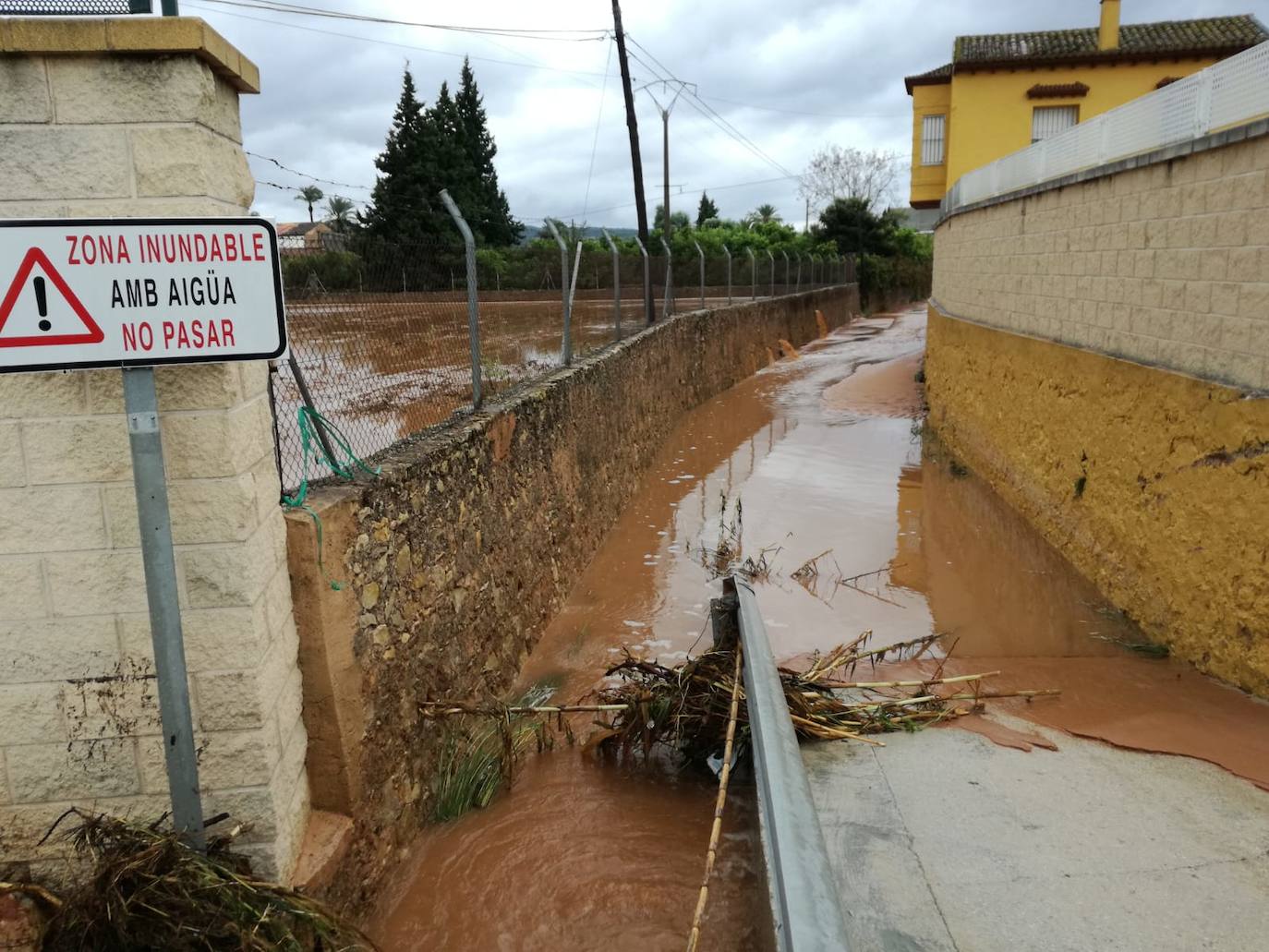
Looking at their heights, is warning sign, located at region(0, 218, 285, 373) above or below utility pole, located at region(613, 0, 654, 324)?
below

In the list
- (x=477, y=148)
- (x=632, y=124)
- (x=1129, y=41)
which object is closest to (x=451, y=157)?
(x=477, y=148)

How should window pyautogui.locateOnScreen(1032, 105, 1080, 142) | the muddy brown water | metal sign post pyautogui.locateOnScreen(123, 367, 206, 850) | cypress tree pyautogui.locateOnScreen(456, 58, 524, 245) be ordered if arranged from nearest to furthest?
metal sign post pyautogui.locateOnScreen(123, 367, 206, 850) → the muddy brown water → window pyautogui.locateOnScreen(1032, 105, 1080, 142) → cypress tree pyautogui.locateOnScreen(456, 58, 524, 245)

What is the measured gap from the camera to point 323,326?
4.52 metres

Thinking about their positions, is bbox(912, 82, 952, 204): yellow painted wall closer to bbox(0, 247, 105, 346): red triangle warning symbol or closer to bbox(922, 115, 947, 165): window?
bbox(922, 115, 947, 165): window

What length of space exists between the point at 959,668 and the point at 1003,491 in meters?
4.83

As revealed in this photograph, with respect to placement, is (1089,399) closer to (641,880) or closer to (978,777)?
(978,777)

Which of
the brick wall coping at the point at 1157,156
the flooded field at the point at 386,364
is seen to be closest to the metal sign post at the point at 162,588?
the flooded field at the point at 386,364

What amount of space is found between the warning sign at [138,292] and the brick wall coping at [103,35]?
22.5 inches

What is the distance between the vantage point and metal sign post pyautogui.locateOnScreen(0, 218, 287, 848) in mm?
2326

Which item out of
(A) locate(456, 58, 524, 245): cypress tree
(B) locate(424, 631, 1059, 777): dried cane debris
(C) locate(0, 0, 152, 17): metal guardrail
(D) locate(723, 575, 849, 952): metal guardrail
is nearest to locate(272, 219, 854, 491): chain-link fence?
(C) locate(0, 0, 152, 17): metal guardrail

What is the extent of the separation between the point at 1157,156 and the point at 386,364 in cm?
563

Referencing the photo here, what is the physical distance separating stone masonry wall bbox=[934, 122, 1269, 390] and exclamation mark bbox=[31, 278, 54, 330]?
5642 mm

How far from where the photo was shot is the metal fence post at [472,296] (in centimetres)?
507

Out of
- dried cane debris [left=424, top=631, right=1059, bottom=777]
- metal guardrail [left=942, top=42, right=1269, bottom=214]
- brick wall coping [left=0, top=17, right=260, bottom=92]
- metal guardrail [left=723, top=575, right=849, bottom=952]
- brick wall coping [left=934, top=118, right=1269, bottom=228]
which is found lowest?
dried cane debris [left=424, top=631, right=1059, bottom=777]
